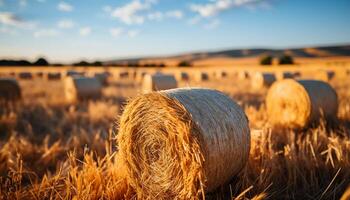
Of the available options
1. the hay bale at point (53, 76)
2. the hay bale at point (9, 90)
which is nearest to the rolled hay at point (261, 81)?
the hay bale at point (9, 90)

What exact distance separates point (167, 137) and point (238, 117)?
34.5 inches

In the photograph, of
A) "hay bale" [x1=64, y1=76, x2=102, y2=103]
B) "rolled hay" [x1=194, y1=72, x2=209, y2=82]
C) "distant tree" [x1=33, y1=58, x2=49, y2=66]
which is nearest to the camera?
"hay bale" [x1=64, y1=76, x2=102, y2=103]

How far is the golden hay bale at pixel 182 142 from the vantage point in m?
3.42

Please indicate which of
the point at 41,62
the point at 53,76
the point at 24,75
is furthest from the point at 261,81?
the point at 41,62

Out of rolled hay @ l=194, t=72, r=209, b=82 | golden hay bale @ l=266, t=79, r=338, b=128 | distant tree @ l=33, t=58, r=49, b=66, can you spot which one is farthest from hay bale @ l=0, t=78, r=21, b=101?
distant tree @ l=33, t=58, r=49, b=66

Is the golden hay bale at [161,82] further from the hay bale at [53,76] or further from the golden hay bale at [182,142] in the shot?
the hay bale at [53,76]

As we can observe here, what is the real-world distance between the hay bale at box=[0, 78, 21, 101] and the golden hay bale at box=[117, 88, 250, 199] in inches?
402

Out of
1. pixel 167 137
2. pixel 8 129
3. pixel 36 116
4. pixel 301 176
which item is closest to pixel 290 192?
pixel 301 176

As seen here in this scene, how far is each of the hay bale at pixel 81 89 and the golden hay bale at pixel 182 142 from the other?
9.67 metres

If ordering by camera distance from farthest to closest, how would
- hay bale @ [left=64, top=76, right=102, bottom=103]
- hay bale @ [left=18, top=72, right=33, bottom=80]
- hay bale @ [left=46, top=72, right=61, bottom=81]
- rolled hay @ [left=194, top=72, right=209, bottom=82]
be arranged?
1. hay bale @ [left=18, top=72, right=33, bottom=80]
2. hay bale @ [left=46, top=72, right=61, bottom=81]
3. rolled hay @ [left=194, top=72, right=209, bottom=82]
4. hay bale @ [left=64, top=76, right=102, bottom=103]

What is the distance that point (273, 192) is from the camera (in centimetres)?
375

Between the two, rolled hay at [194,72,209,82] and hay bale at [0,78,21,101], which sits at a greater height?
hay bale at [0,78,21,101]

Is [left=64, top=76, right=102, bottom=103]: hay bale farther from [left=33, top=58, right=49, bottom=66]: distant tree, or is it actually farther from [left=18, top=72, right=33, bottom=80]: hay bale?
[left=33, top=58, right=49, bottom=66]: distant tree

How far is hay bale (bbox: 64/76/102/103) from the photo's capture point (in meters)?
13.2
